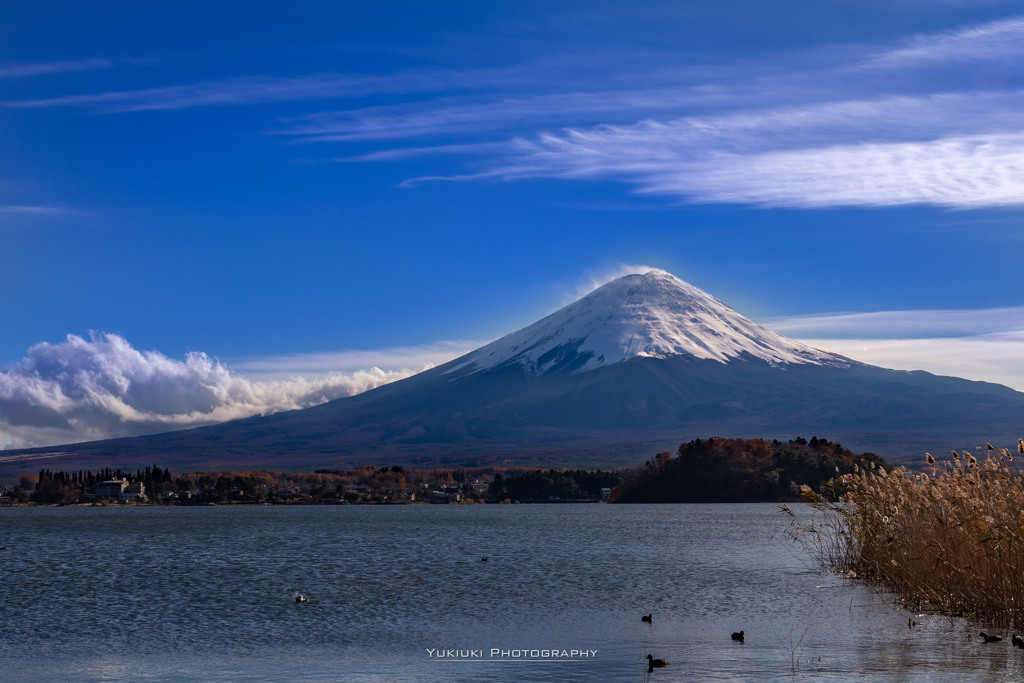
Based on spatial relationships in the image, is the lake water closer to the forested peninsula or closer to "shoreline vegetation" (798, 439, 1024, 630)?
"shoreline vegetation" (798, 439, 1024, 630)

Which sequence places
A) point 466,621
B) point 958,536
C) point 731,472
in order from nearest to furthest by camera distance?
point 958,536, point 466,621, point 731,472

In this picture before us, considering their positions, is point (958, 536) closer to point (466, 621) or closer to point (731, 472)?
point (466, 621)

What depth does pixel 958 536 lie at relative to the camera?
74.3 ft

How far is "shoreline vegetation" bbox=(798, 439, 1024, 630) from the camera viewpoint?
20.8m

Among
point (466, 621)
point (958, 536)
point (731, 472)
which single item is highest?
point (958, 536)

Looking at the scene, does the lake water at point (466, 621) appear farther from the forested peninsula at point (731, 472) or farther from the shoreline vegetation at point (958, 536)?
the forested peninsula at point (731, 472)

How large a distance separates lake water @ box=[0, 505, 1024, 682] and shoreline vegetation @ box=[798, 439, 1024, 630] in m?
0.81

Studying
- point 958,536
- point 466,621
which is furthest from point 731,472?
point 958,536

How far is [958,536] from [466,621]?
1228 cm

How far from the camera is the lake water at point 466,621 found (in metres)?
19.5

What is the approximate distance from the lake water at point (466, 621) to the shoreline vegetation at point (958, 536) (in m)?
0.81

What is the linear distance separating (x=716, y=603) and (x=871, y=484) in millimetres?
5802

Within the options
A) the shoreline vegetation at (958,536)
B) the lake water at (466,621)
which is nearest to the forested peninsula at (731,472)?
the lake water at (466,621)

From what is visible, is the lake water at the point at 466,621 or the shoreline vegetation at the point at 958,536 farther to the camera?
the shoreline vegetation at the point at 958,536
